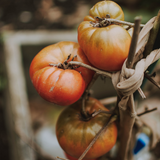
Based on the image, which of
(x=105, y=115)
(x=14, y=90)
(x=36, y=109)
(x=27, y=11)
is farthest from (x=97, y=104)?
(x=27, y=11)

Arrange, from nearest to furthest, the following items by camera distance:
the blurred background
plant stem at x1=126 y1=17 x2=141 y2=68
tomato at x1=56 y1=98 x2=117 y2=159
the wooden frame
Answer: plant stem at x1=126 y1=17 x2=141 y2=68
tomato at x1=56 y1=98 x2=117 y2=159
the wooden frame
the blurred background

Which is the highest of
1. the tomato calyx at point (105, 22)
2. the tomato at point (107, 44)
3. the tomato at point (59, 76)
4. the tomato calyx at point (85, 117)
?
the tomato calyx at point (105, 22)

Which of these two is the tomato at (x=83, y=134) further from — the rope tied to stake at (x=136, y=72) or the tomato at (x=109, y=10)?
the tomato at (x=109, y=10)

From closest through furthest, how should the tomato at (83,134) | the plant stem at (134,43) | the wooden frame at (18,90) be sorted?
the plant stem at (134,43)
the tomato at (83,134)
the wooden frame at (18,90)

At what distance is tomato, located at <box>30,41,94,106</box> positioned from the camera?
0.32 metres

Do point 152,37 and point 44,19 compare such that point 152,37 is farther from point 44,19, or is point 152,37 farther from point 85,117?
point 44,19

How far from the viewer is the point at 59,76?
324 millimetres

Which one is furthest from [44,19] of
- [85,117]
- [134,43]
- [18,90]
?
[134,43]

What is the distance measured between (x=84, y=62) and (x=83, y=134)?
179 millimetres

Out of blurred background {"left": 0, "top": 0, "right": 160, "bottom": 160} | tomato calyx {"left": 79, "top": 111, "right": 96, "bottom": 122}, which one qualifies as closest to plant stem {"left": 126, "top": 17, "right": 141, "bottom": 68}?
tomato calyx {"left": 79, "top": 111, "right": 96, "bottom": 122}

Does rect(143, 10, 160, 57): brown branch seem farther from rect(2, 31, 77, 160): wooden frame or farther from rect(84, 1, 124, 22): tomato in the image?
rect(2, 31, 77, 160): wooden frame

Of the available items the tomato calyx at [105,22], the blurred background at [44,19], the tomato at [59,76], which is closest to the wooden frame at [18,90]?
the blurred background at [44,19]

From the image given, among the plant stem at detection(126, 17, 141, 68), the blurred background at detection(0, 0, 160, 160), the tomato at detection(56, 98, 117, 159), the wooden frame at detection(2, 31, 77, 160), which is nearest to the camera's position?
the plant stem at detection(126, 17, 141, 68)

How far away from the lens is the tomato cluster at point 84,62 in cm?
30
